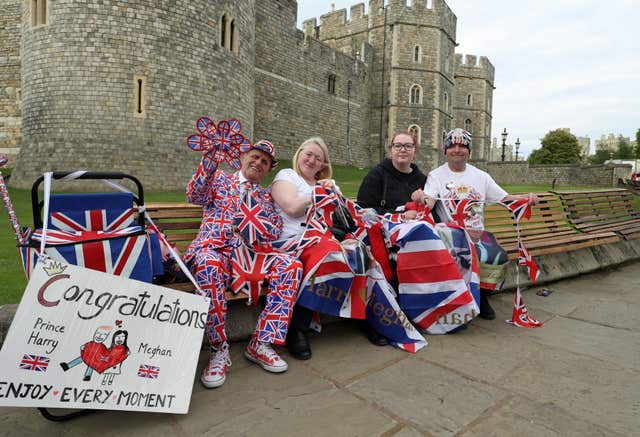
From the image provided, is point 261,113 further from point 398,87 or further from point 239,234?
point 239,234

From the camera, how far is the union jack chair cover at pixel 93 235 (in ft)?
6.28

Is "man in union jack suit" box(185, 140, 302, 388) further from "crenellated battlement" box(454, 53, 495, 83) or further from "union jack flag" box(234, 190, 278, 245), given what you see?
"crenellated battlement" box(454, 53, 495, 83)

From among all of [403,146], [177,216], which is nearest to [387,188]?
[403,146]

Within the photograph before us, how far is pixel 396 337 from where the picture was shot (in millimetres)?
2787

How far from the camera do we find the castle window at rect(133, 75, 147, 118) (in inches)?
526

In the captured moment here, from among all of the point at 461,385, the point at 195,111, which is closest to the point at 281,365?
the point at 461,385

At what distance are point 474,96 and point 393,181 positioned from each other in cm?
4315

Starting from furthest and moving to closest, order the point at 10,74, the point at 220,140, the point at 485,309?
the point at 10,74 → the point at 485,309 → the point at 220,140

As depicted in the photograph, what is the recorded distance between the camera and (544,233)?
202 inches

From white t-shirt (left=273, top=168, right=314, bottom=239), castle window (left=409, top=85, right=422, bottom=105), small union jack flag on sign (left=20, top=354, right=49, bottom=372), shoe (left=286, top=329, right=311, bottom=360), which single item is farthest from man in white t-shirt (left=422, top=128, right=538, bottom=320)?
castle window (left=409, top=85, right=422, bottom=105)

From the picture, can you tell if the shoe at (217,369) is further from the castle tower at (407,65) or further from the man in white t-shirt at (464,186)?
the castle tower at (407,65)

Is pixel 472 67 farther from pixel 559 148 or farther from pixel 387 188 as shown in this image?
pixel 387 188

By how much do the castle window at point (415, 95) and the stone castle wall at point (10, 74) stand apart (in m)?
22.8

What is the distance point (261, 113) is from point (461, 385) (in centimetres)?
2047
